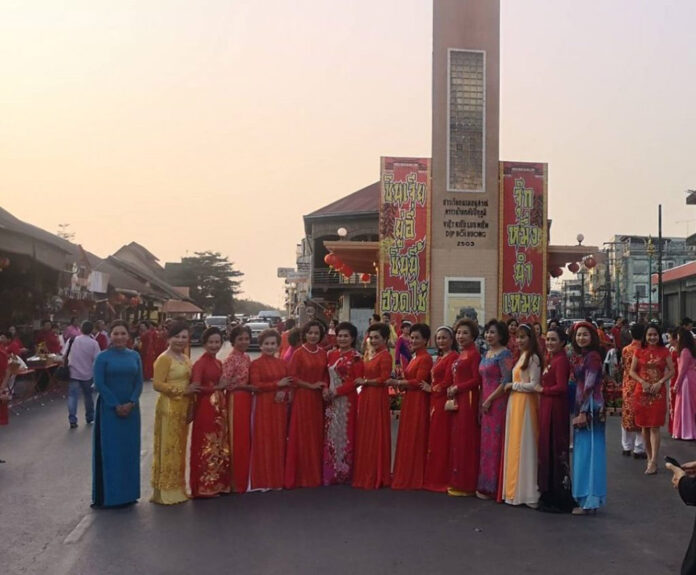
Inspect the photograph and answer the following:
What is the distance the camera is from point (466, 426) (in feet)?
22.8

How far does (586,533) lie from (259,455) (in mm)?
3004

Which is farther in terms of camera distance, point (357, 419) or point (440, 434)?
point (357, 419)

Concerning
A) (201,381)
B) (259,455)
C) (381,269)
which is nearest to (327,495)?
(259,455)

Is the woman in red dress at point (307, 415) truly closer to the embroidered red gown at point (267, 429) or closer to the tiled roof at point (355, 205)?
the embroidered red gown at point (267, 429)

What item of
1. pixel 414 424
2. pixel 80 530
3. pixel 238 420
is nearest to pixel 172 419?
pixel 238 420

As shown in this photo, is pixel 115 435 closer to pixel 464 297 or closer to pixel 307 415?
pixel 307 415

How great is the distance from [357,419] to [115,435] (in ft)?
7.59

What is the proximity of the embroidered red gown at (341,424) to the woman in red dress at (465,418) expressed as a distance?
1001mm

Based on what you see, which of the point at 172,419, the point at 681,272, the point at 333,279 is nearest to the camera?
the point at 172,419

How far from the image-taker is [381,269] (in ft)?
58.6

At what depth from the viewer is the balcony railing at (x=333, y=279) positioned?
128 feet

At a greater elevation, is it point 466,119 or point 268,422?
point 466,119

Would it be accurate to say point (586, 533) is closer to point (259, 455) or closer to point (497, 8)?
point (259, 455)

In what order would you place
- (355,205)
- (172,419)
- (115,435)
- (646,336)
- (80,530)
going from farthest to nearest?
(355,205) < (646,336) < (172,419) < (115,435) < (80,530)
